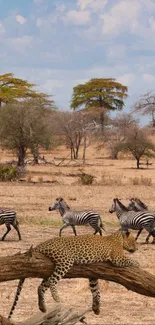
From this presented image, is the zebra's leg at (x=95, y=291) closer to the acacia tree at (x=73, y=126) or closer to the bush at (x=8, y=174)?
the bush at (x=8, y=174)

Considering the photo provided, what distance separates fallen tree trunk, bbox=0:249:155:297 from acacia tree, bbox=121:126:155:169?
36623mm

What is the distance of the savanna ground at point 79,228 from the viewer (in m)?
8.99

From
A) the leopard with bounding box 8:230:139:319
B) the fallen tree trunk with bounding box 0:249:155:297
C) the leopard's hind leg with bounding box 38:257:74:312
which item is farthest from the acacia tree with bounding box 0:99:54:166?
the fallen tree trunk with bounding box 0:249:155:297

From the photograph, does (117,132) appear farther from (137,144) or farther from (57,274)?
(57,274)

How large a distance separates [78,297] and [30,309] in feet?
3.38

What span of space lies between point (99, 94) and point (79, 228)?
49822 mm

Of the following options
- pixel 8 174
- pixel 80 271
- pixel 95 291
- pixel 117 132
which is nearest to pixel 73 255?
→ pixel 80 271

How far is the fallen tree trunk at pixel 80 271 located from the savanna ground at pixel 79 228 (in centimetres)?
178

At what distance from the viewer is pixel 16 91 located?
6512cm

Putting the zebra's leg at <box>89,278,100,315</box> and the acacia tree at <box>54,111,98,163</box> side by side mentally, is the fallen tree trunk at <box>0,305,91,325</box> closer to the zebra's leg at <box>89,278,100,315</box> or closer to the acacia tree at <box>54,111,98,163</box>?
the zebra's leg at <box>89,278,100,315</box>

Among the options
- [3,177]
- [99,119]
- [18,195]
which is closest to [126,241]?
[18,195]

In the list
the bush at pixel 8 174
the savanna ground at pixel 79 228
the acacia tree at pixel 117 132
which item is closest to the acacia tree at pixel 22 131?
the savanna ground at pixel 79 228

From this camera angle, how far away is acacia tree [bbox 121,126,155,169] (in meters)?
43.5

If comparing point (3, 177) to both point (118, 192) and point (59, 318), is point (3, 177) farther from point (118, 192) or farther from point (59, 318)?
point (59, 318)
